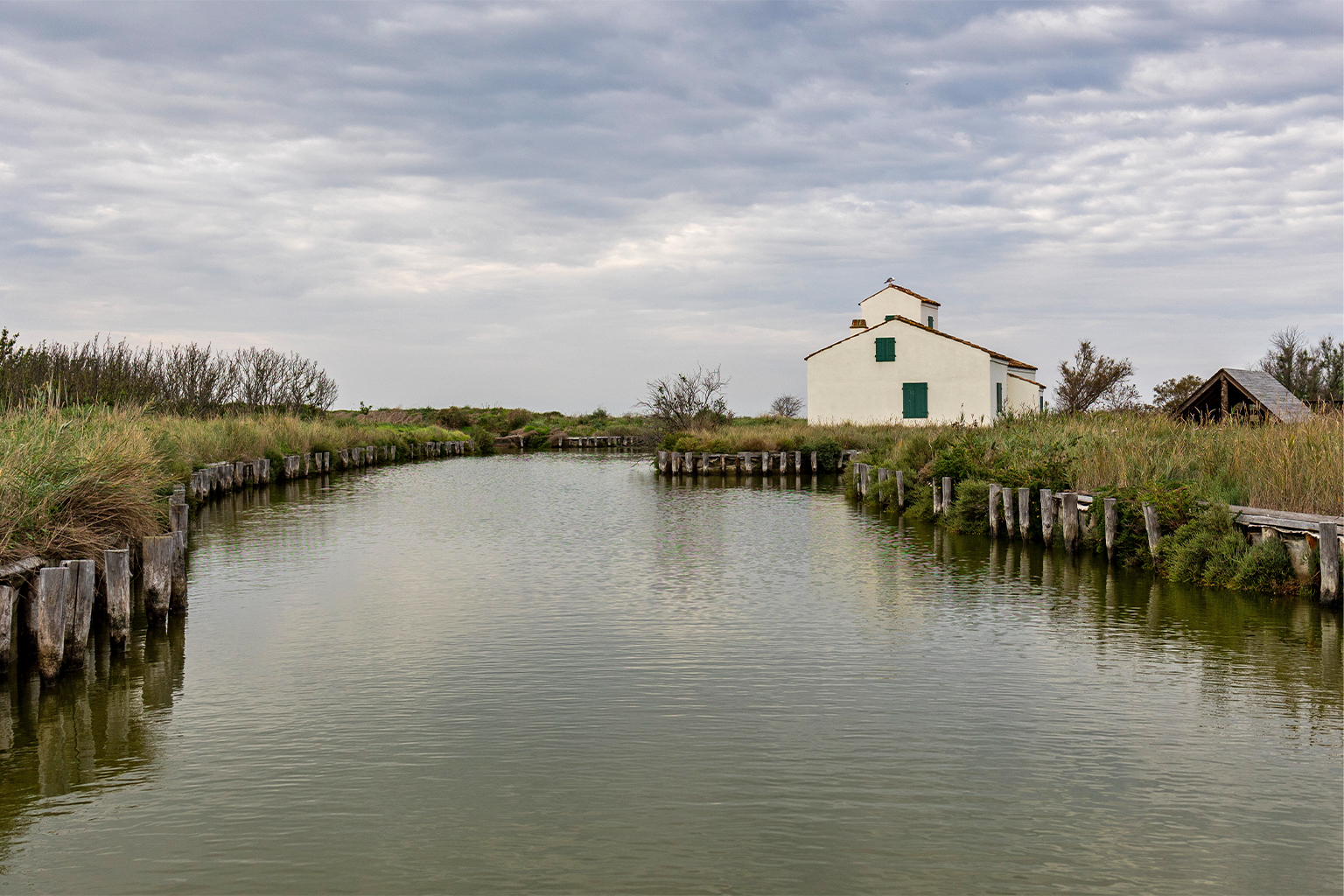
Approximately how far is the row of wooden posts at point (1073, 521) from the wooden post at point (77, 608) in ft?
41.0

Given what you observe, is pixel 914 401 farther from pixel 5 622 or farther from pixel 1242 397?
pixel 5 622

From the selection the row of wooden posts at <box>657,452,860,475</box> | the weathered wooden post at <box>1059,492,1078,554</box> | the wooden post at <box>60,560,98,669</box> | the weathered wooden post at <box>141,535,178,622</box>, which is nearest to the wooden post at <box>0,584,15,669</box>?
the wooden post at <box>60,560,98,669</box>

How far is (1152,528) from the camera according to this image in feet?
46.0

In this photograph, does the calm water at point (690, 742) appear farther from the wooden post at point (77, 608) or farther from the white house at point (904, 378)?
the white house at point (904, 378)

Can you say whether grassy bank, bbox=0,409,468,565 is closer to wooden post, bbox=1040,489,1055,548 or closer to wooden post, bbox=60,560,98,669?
wooden post, bbox=60,560,98,669

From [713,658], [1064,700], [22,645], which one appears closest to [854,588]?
[713,658]

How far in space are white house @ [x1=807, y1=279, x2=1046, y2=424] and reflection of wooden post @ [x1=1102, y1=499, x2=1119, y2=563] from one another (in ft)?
88.2

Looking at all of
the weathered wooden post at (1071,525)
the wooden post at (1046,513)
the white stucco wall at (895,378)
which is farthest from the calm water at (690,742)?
the white stucco wall at (895,378)

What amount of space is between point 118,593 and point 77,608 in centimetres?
68

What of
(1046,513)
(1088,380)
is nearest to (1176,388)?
(1088,380)

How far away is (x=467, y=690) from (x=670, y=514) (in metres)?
14.6

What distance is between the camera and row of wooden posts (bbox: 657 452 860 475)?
36.2 metres

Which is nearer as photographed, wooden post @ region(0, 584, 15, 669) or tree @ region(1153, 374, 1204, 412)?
wooden post @ region(0, 584, 15, 669)

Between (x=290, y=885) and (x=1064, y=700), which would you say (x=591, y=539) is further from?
(x=290, y=885)
